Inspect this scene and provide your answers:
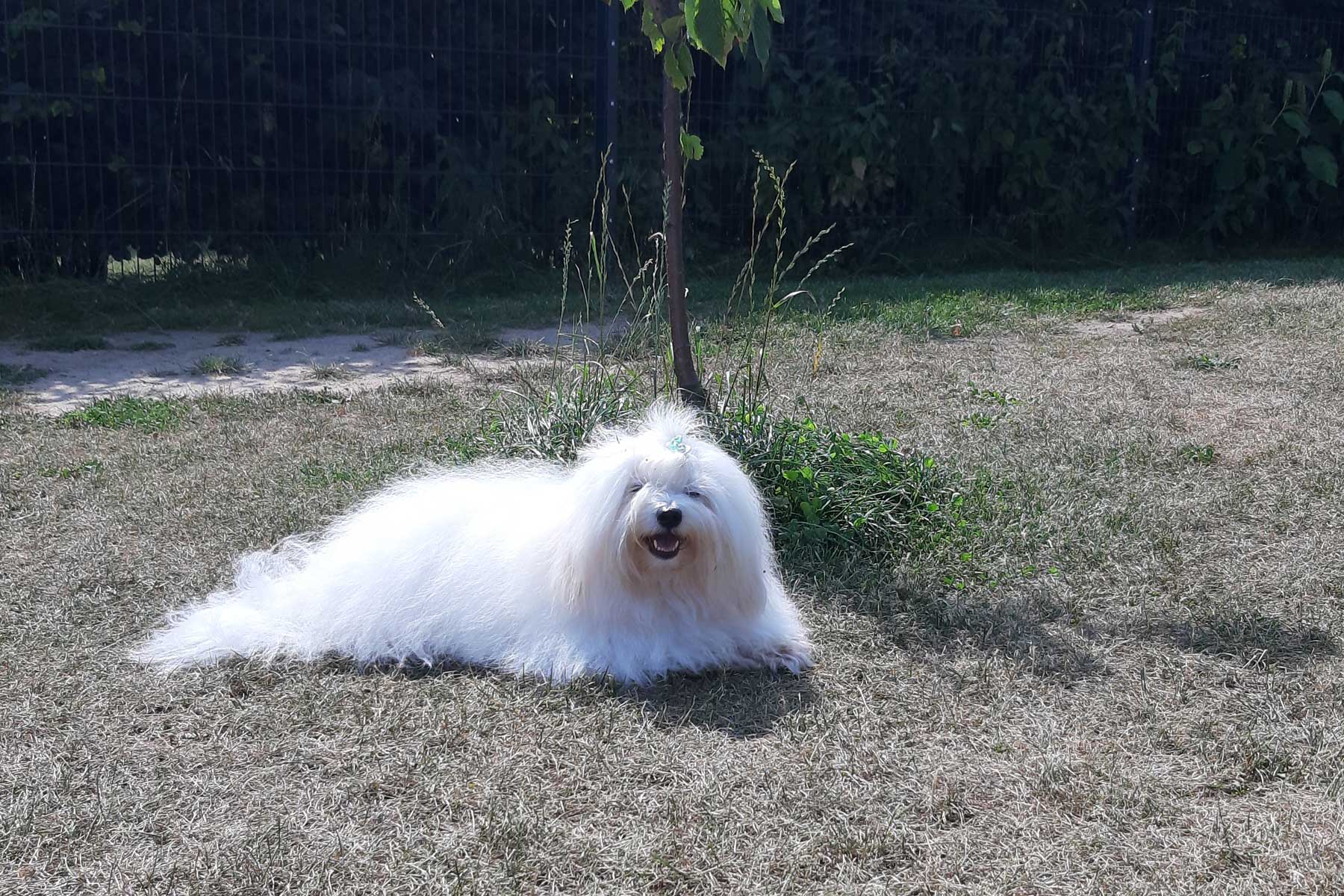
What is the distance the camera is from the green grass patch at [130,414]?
5.68 meters

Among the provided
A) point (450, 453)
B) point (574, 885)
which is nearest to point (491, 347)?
point (450, 453)

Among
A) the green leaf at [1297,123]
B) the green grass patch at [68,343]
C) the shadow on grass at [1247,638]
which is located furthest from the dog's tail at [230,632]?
the green leaf at [1297,123]

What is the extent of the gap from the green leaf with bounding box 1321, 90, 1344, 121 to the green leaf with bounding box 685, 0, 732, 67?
386 inches

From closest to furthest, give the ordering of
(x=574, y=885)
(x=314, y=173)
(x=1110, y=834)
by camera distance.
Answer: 1. (x=574, y=885)
2. (x=1110, y=834)
3. (x=314, y=173)

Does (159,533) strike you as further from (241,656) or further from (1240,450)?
(1240,450)

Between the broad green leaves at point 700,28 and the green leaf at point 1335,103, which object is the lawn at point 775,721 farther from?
the green leaf at point 1335,103

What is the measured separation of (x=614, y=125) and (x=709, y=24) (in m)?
6.17

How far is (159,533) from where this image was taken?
4.30 metres

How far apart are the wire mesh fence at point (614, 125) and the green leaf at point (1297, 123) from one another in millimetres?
26

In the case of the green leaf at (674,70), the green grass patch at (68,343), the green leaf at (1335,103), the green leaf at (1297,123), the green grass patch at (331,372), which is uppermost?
the green leaf at (1335,103)

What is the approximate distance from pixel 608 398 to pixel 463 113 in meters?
5.47

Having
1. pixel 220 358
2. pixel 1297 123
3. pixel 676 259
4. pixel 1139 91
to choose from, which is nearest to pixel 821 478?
pixel 676 259

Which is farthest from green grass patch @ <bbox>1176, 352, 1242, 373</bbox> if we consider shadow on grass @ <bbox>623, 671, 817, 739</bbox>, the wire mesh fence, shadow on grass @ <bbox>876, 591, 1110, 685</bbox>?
shadow on grass @ <bbox>623, 671, 817, 739</bbox>

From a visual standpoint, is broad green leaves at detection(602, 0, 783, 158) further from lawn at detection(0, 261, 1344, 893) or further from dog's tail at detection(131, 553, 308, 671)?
dog's tail at detection(131, 553, 308, 671)
